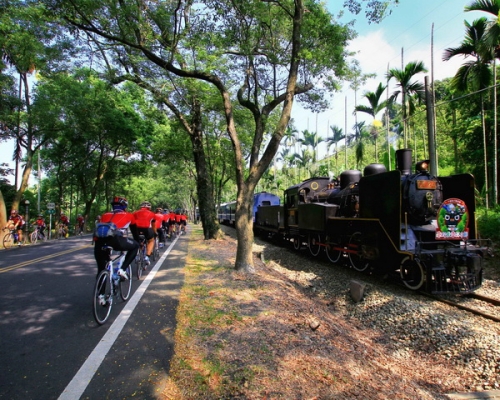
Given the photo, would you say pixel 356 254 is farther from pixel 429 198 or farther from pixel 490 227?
pixel 490 227

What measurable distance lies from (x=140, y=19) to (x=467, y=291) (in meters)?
9.81

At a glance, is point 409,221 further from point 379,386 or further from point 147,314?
point 147,314

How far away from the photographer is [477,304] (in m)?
6.55

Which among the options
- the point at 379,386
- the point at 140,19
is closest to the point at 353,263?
the point at 379,386

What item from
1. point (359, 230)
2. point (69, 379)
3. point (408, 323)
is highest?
point (359, 230)

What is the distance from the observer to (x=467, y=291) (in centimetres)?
683

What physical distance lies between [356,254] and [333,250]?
72.0 inches

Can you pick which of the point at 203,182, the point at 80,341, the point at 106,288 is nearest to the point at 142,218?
the point at 106,288

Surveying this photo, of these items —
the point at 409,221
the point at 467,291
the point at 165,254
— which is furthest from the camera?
the point at 165,254

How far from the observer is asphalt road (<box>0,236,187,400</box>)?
2.99m

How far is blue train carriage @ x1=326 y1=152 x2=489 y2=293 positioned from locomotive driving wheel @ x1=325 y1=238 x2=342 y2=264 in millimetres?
1829

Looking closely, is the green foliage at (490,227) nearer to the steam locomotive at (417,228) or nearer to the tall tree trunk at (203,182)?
the steam locomotive at (417,228)

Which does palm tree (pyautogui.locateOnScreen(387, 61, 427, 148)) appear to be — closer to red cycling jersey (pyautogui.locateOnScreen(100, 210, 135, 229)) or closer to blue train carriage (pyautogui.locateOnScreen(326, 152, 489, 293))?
blue train carriage (pyautogui.locateOnScreen(326, 152, 489, 293))

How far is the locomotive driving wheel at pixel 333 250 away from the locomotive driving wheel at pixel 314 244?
0.63 metres
